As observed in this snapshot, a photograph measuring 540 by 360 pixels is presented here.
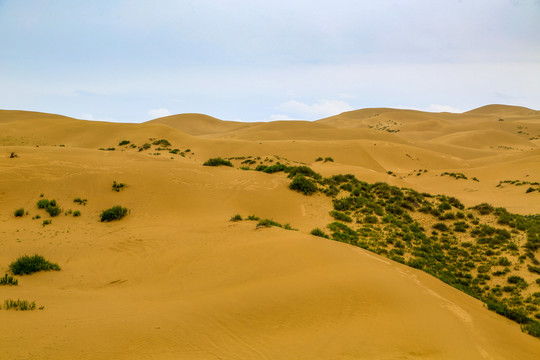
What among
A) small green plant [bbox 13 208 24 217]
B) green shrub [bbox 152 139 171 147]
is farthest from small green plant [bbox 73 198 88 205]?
green shrub [bbox 152 139 171 147]

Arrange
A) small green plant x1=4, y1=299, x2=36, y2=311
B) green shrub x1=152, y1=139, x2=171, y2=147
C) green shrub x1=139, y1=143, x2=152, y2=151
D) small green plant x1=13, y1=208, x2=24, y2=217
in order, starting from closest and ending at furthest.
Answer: small green plant x1=4, y1=299, x2=36, y2=311 → small green plant x1=13, y1=208, x2=24, y2=217 → green shrub x1=139, y1=143, x2=152, y2=151 → green shrub x1=152, y1=139, x2=171, y2=147

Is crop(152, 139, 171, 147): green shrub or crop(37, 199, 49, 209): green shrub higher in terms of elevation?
crop(152, 139, 171, 147): green shrub

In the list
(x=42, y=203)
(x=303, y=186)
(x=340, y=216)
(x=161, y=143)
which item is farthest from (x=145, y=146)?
(x=340, y=216)

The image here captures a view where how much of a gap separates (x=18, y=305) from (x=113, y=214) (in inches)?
303

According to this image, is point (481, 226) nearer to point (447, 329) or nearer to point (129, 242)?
point (447, 329)

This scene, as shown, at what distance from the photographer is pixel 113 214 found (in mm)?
13125

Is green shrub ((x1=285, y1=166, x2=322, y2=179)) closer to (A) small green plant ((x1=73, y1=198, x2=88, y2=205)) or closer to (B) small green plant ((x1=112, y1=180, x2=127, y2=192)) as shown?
(B) small green plant ((x1=112, y1=180, x2=127, y2=192))

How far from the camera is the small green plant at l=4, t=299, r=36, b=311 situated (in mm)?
5640

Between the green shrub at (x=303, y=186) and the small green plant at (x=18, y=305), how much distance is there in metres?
13.9

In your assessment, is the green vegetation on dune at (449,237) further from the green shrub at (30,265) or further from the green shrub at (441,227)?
the green shrub at (30,265)

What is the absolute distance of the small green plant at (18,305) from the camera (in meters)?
5.64

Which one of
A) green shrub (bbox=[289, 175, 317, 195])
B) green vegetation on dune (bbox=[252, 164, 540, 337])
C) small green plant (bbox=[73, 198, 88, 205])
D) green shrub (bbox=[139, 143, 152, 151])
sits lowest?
green vegetation on dune (bbox=[252, 164, 540, 337])

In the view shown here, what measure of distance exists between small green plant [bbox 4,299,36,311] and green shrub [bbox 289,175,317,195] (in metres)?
13.9

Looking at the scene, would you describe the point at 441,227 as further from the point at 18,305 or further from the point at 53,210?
the point at 53,210
